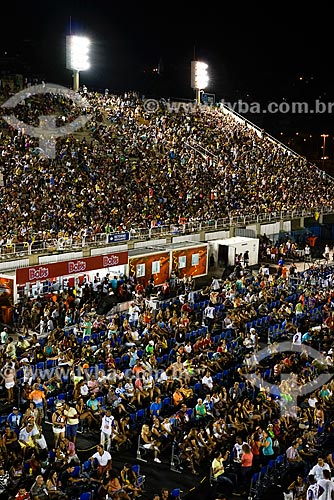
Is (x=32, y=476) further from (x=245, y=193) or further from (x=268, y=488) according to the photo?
(x=245, y=193)

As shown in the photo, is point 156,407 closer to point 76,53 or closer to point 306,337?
point 306,337

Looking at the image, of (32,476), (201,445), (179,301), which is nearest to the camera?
(32,476)

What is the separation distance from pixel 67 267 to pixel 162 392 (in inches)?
360

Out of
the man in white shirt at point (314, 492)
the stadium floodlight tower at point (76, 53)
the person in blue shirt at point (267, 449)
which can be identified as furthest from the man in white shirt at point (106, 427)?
the stadium floodlight tower at point (76, 53)

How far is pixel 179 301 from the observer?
896 inches

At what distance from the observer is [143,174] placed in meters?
35.8

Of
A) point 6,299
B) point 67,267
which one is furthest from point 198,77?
point 6,299

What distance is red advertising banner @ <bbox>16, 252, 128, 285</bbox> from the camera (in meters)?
21.2

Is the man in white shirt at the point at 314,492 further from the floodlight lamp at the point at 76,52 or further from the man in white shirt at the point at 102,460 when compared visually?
the floodlight lamp at the point at 76,52

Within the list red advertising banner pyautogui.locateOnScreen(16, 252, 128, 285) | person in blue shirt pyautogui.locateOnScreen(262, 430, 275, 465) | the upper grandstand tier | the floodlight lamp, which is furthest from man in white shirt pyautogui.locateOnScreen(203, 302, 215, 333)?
the floodlight lamp

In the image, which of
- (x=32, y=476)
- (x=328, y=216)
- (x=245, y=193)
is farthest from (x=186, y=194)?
(x=32, y=476)

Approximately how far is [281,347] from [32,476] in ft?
31.8

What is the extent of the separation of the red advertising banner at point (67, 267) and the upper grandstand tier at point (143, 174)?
252cm

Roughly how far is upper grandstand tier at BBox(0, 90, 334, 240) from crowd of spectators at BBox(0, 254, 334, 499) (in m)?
8.09
